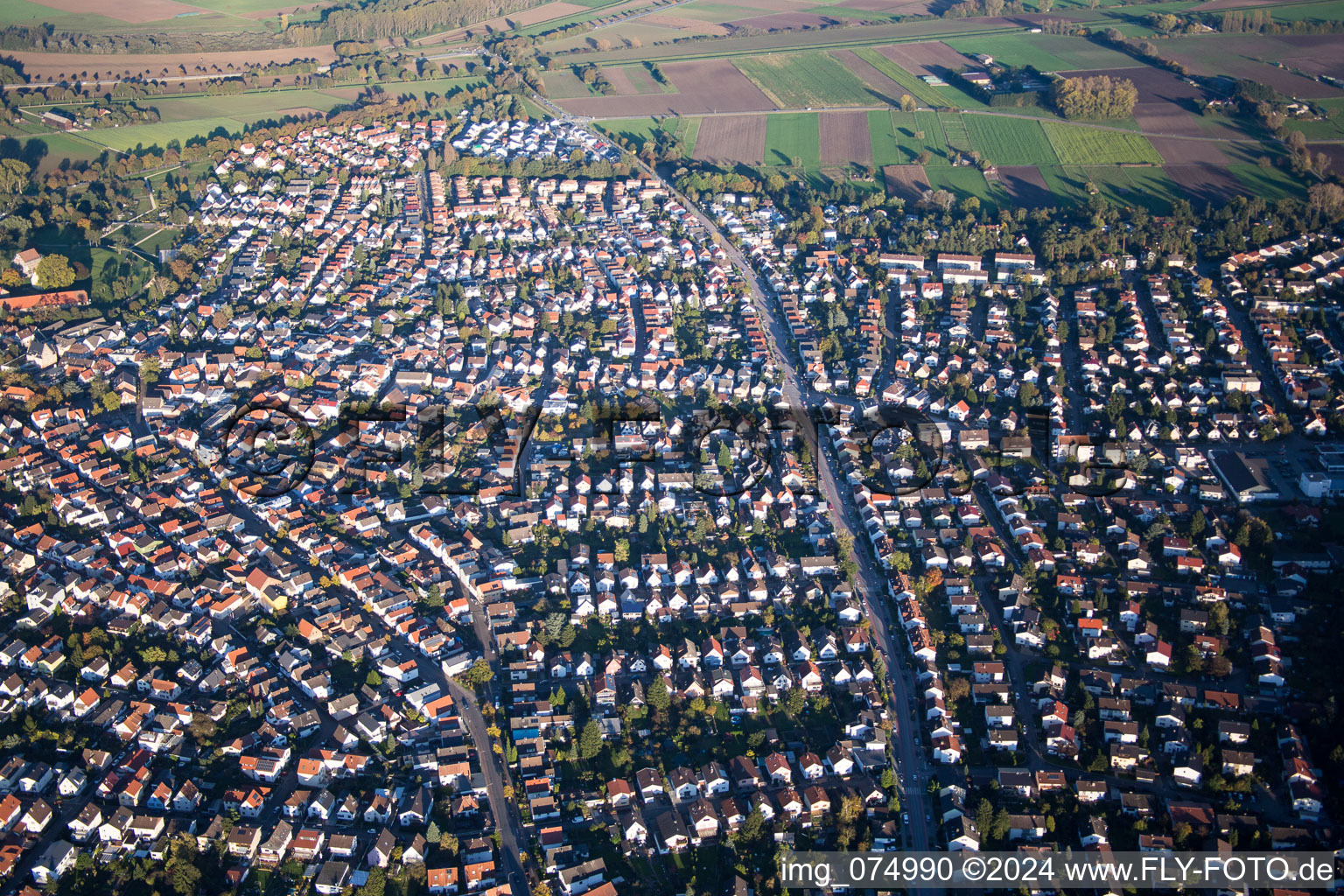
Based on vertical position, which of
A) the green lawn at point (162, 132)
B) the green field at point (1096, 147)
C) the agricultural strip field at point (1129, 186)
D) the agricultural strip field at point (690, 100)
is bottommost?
the agricultural strip field at point (1129, 186)

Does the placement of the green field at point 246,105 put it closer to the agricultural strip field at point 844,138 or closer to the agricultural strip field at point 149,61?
the agricultural strip field at point 149,61

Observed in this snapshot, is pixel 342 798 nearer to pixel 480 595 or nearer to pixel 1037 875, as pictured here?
pixel 480 595

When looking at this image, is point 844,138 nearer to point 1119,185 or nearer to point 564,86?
point 1119,185

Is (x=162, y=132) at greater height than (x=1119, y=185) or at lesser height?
greater

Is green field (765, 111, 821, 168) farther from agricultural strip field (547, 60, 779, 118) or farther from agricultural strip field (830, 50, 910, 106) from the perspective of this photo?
agricultural strip field (830, 50, 910, 106)

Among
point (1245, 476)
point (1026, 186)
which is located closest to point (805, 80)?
point (1026, 186)

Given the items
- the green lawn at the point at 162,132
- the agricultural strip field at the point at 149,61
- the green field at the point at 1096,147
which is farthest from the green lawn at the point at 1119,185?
the agricultural strip field at the point at 149,61

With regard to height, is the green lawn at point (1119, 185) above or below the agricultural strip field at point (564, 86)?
below
